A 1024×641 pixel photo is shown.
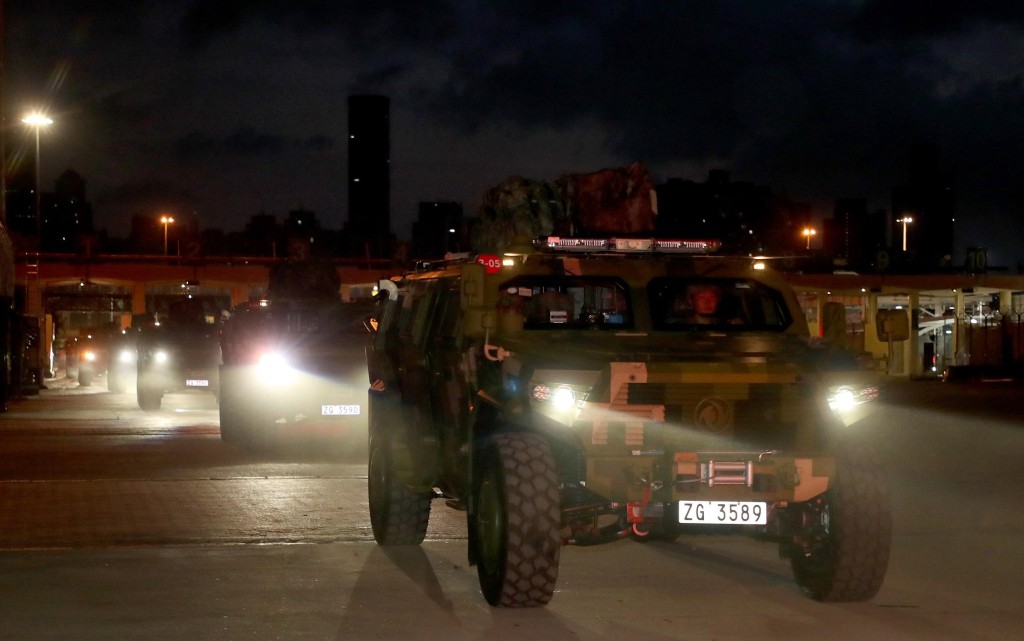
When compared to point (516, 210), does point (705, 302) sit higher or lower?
lower

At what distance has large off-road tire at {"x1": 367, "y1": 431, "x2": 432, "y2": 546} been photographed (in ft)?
36.0

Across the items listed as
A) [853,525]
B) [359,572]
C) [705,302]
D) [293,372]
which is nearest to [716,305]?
[705,302]

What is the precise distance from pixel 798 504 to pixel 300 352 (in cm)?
1206

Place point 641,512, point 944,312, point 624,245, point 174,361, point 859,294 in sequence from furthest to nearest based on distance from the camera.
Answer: point 944,312, point 859,294, point 174,361, point 624,245, point 641,512

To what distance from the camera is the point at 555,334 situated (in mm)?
9484

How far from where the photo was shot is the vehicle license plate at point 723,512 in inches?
324

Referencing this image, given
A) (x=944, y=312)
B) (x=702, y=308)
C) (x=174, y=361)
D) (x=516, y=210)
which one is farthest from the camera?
(x=944, y=312)

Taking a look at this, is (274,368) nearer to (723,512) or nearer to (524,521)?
(524,521)

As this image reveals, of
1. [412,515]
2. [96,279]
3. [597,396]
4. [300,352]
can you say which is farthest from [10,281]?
[96,279]

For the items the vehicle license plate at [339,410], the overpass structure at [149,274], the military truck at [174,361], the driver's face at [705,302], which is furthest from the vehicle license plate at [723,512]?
the overpass structure at [149,274]

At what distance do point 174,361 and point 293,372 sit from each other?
31.5 ft

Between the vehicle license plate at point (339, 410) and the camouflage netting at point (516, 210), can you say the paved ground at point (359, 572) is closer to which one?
the vehicle license plate at point (339, 410)

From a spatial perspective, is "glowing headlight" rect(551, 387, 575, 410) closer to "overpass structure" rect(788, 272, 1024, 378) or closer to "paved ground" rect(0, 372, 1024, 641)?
"paved ground" rect(0, 372, 1024, 641)

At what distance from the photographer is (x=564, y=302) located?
1002 cm
